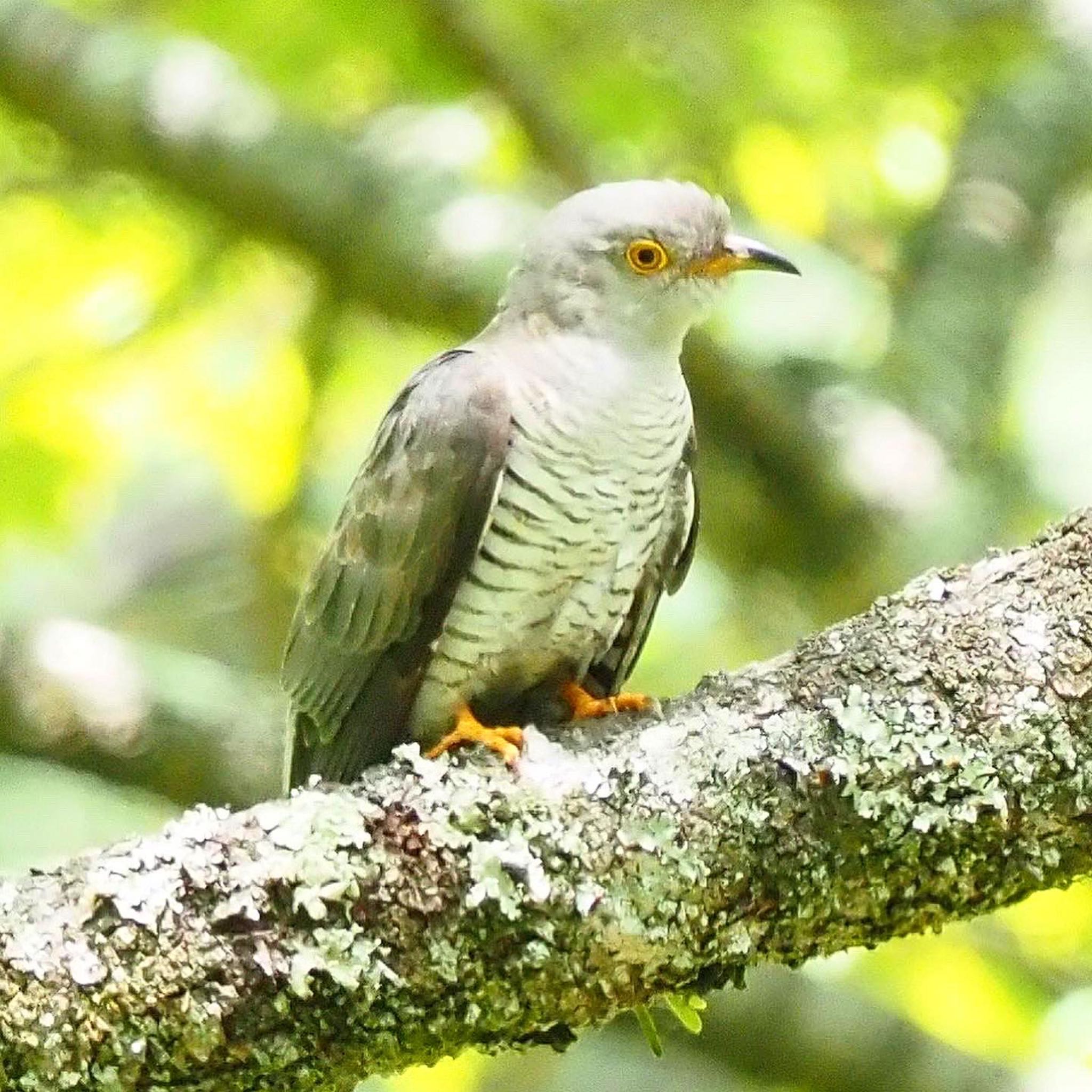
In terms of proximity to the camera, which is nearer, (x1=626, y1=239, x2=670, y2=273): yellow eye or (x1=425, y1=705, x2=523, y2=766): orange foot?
(x1=425, y1=705, x2=523, y2=766): orange foot

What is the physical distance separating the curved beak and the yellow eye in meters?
0.06

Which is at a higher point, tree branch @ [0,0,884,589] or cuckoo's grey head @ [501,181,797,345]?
tree branch @ [0,0,884,589]

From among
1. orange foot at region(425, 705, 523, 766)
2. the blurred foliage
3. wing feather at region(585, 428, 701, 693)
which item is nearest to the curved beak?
wing feather at region(585, 428, 701, 693)

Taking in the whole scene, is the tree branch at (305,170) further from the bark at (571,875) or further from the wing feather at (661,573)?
the bark at (571,875)

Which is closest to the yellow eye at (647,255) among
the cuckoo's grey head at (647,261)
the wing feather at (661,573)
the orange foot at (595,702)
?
the cuckoo's grey head at (647,261)

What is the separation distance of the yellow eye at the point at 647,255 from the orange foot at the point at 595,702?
79cm

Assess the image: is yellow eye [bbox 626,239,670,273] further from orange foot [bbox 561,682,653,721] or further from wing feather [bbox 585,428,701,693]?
orange foot [bbox 561,682,653,721]

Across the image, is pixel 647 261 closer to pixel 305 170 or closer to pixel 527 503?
pixel 527 503

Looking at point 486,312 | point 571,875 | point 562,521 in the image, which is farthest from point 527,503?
point 486,312

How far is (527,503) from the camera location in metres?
2.84

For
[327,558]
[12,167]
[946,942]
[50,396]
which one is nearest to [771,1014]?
[946,942]

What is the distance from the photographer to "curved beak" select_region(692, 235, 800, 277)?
300 cm

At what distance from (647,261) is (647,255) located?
11mm

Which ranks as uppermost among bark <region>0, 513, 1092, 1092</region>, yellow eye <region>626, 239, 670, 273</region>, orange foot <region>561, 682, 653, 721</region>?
yellow eye <region>626, 239, 670, 273</region>
